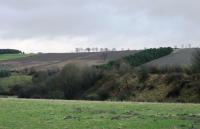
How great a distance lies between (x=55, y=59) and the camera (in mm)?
107938

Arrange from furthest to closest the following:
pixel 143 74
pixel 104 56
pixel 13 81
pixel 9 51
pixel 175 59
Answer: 1. pixel 9 51
2. pixel 104 56
3. pixel 175 59
4. pixel 13 81
5. pixel 143 74

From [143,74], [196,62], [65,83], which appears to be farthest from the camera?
[65,83]

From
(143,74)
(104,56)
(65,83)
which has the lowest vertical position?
(65,83)

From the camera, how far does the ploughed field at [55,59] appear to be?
96.4m

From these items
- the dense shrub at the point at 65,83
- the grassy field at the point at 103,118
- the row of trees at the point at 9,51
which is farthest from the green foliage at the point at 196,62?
the row of trees at the point at 9,51

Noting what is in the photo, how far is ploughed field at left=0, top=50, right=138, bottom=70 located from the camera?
9644cm

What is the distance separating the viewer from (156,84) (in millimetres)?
70438

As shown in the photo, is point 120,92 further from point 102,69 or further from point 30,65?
point 30,65

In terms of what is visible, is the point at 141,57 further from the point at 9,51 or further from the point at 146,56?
the point at 9,51

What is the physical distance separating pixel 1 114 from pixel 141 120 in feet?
23.6

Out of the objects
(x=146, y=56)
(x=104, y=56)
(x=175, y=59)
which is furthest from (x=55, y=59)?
(x=175, y=59)

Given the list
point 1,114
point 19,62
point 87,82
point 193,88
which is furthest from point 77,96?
point 1,114

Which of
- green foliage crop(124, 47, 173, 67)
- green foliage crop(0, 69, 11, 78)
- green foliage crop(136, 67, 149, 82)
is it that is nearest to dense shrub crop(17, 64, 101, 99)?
green foliage crop(136, 67, 149, 82)

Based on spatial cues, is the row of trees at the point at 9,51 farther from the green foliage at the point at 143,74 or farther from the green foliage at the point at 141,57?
the green foliage at the point at 143,74
